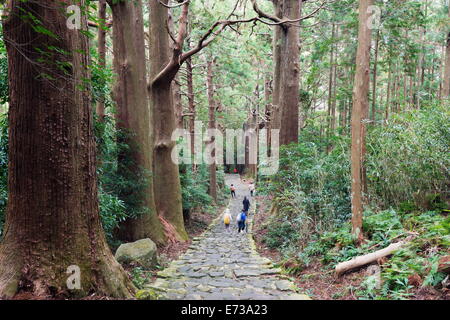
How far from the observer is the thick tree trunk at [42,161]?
115 inches

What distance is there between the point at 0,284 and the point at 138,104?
17.7 feet

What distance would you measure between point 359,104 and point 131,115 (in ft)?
17.3

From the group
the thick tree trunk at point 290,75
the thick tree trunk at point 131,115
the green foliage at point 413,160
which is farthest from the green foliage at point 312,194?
the thick tree trunk at point 131,115

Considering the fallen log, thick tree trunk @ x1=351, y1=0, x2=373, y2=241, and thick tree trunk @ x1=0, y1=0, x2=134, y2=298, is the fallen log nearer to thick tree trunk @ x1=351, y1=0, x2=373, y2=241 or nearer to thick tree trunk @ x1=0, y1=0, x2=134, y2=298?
thick tree trunk @ x1=351, y1=0, x2=373, y2=241

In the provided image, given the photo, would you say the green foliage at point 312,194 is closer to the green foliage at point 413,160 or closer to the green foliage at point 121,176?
the green foliage at point 413,160

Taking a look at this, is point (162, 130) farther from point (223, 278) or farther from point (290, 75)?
point (223, 278)

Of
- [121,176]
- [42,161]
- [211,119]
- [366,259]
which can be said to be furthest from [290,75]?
[211,119]

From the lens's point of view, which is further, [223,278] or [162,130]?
[162,130]

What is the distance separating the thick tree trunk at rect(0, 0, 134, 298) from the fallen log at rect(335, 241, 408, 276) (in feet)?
11.5

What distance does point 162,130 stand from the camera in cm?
909

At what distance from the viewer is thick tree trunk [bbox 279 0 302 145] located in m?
9.62

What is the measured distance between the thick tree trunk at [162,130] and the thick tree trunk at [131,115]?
1.31 meters

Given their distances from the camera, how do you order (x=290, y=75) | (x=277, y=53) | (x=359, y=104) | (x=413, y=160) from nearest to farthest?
(x=359, y=104)
(x=413, y=160)
(x=290, y=75)
(x=277, y=53)

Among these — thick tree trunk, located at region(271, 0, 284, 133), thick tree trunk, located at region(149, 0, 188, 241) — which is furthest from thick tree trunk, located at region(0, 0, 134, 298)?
thick tree trunk, located at region(271, 0, 284, 133)
